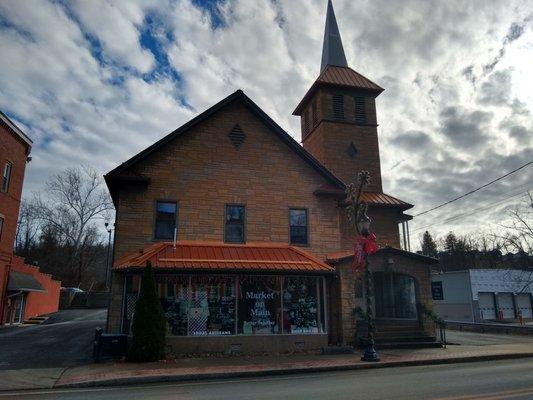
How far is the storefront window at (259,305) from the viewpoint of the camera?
52.7 feet

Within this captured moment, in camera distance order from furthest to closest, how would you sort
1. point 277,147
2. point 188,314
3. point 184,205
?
1. point 277,147
2. point 184,205
3. point 188,314

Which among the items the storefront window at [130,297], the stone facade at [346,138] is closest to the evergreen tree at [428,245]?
the stone facade at [346,138]

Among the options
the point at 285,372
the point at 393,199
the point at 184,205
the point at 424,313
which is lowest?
the point at 285,372

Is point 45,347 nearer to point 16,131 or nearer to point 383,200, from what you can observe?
point 16,131

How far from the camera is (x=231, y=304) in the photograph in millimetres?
16062

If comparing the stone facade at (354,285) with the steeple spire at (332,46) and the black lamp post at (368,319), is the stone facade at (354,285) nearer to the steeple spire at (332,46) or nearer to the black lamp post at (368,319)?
the black lamp post at (368,319)

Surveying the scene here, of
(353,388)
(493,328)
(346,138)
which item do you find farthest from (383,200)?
(353,388)

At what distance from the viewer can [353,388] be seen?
925cm

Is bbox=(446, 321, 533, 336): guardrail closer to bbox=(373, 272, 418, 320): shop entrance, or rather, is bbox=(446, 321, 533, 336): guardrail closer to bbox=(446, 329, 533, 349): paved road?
bbox=(446, 329, 533, 349): paved road

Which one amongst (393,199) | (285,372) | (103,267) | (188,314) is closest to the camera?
(285,372)

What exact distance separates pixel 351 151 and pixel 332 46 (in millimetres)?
9214

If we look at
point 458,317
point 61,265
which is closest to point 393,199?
point 458,317

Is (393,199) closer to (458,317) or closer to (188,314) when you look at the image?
(188,314)

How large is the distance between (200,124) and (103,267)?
226ft
